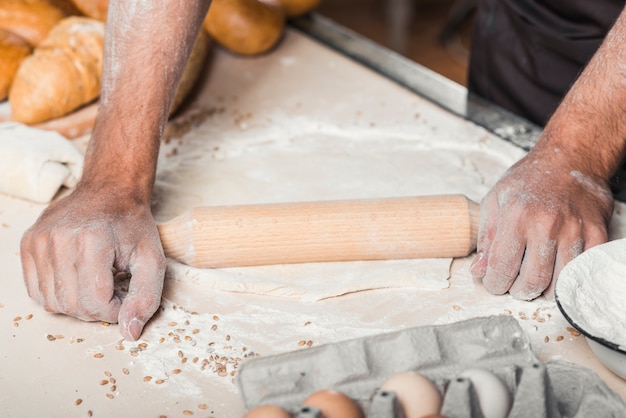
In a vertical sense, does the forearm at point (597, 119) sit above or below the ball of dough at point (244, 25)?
above

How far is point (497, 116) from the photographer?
1.56m

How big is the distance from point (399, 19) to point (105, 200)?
119 inches

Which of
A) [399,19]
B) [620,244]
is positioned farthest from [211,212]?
[399,19]

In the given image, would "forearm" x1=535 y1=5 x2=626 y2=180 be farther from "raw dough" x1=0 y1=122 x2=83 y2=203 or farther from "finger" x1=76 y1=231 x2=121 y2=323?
"raw dough" x1=0 y1=122 x2=83 y2=203

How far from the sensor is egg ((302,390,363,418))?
74cm

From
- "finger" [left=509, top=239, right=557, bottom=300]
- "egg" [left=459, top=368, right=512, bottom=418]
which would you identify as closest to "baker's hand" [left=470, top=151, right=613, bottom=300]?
"finger" [left=509, top=239, right=557, bottom=300]

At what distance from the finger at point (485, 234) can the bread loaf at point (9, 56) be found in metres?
1.01

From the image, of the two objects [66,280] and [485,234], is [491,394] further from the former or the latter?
[66,280]

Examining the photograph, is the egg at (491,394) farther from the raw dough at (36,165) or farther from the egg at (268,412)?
the raw dough at (36,165)

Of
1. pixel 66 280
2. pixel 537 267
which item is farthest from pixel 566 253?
pixel 66 280

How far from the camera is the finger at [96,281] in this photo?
40.4 inches

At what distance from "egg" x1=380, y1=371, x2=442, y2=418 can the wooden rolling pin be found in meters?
0.39

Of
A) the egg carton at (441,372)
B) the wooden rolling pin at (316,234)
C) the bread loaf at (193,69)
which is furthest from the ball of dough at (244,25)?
the egg carton at (441,372)

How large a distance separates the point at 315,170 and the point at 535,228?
1.58ft
